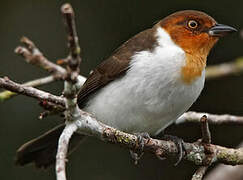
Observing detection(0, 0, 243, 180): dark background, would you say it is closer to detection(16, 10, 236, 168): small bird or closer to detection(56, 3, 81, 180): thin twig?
detection(16, 10, 236, 168): small bird

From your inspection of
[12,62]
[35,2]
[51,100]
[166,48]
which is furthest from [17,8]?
[51,100]

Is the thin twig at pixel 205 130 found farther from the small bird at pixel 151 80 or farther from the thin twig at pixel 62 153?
the thin twig at pixel 62 153

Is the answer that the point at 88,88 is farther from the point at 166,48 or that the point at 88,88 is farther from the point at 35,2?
the point at 35,2

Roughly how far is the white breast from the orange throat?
0.04m

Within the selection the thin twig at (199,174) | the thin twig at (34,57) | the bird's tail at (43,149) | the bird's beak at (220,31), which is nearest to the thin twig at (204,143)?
the thin twig at (199,174)

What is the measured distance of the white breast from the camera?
3.98m

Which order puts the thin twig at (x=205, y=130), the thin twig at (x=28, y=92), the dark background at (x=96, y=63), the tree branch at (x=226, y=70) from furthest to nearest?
1. the dark background at (x=96, y=63)
2. the tree branch at (x=226, y=70)
3. the thin twig at (x=205, y=130)
4. the thin twig at (x=28, y=92)

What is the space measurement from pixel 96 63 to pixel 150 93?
Answer: 9.34 ft

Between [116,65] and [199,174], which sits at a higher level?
[116,65]

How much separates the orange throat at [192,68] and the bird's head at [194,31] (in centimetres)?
8

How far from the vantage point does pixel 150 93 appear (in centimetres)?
397

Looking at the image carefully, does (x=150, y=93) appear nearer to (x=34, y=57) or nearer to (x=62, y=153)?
(x=62, y=153)

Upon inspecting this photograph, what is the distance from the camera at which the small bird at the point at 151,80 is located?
4.00 meters

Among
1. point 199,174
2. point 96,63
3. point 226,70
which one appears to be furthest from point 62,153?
point 96,63
